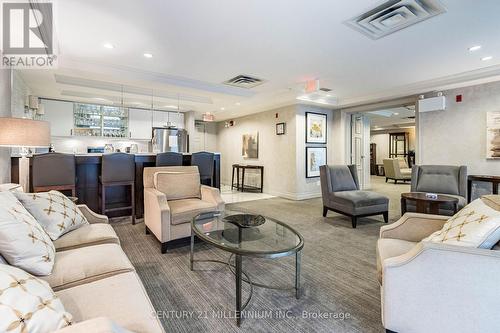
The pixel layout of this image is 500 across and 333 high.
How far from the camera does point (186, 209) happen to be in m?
2.80

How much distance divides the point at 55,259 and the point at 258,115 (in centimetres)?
621

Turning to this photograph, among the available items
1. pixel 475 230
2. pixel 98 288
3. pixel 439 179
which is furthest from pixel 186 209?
pixel 439 179

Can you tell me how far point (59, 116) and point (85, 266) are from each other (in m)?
6.07

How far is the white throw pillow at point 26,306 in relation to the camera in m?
0.75

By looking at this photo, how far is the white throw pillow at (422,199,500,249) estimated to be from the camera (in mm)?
1276

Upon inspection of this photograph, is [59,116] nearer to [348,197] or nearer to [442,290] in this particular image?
[348,197]

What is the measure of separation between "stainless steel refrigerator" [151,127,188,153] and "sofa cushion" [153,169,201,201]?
4114 mm

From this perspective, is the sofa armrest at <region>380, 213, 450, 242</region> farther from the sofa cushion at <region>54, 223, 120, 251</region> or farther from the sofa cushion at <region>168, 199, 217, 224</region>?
the sofa cushion at <region>54, 223, 120, 251</region>

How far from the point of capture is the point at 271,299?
190cm

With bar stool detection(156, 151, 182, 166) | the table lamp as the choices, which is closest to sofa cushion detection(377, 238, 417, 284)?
the table lamp

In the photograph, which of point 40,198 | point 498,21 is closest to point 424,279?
point 40,198

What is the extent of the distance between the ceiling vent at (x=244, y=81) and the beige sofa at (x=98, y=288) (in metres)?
3.51

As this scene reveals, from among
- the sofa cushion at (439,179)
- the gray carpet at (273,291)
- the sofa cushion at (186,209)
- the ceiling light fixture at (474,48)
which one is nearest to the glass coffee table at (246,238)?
the gray carpet at (273,291)

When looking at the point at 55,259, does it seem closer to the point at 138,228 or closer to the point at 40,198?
the point at 40,198
